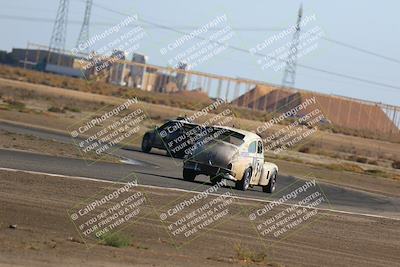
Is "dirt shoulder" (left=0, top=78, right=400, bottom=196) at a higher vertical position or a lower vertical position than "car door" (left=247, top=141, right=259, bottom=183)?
lower

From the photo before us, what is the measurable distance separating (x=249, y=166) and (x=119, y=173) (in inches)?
133

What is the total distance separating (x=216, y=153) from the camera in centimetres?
2652

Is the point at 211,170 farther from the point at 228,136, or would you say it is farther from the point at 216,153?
the point at 228,136

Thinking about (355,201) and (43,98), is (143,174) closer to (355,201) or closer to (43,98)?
(355,201)

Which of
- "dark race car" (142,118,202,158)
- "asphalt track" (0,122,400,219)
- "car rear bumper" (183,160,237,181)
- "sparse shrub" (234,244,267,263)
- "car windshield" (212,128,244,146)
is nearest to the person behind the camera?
"sparse shrub" (234,244,267,263)

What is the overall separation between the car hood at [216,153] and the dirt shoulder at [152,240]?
9.95ft

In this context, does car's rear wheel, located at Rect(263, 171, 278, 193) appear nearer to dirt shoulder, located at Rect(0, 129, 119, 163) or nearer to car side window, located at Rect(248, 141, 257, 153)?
car side window, located at Rect(248, 141, 257, 153)

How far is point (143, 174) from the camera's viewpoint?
28.0 metres

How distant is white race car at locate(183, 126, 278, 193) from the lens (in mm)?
26359

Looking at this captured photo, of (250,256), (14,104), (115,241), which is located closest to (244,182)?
(250,256)

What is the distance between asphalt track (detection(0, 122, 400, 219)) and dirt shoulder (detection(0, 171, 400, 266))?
2284 mm

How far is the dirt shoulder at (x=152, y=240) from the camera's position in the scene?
42.8 feet

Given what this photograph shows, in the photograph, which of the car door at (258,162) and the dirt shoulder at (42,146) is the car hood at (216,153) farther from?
the dirt shoulder at (42,146)

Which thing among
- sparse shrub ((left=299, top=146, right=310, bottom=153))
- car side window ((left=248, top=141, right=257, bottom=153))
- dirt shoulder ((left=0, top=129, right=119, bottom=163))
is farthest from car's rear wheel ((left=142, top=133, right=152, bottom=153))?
sparse shrub ((left=299, top=146, right=310, bottom=153))
